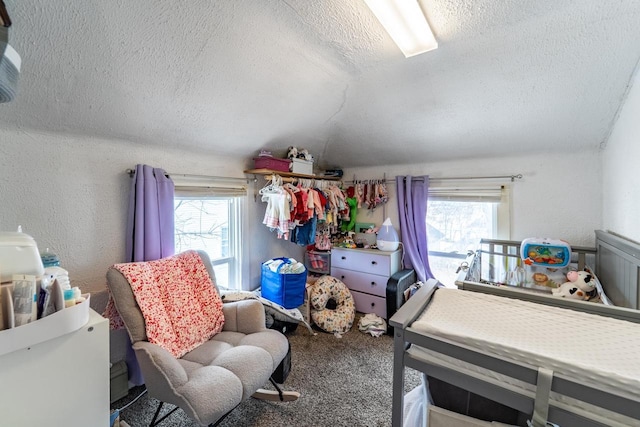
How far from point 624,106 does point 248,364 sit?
2916mm

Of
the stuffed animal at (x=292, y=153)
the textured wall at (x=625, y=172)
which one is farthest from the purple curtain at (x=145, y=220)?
the textured wall at (x=625, y=172)

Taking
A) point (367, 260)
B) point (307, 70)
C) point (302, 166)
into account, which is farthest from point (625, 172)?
point (302, 166)

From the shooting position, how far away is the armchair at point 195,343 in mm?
1234

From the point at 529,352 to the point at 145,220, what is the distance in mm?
2186

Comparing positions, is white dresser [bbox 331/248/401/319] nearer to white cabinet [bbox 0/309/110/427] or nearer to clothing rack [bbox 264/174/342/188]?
clothing rack [bbox 264/174/342/188]

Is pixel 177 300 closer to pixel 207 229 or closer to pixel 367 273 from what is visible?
pixel 207 229

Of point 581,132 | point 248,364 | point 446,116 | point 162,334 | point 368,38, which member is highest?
point 368,38

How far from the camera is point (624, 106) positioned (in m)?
1.78

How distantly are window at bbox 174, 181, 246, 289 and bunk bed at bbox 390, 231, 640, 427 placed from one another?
6.43 ft

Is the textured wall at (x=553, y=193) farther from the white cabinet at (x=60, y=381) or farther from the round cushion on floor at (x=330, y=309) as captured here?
the white cabinet at (x=60, y=381)

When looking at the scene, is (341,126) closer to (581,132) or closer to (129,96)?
(129,96)

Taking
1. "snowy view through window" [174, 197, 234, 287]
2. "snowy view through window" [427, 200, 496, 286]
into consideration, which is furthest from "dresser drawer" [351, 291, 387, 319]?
"snowy view through window" [174, 197, 234, 287]

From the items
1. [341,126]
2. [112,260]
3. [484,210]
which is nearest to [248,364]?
[112,260]

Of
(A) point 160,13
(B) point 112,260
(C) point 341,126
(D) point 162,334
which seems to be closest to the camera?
(A) point 160,13
